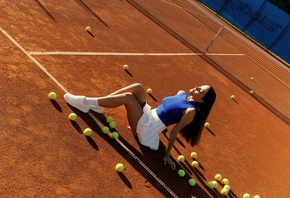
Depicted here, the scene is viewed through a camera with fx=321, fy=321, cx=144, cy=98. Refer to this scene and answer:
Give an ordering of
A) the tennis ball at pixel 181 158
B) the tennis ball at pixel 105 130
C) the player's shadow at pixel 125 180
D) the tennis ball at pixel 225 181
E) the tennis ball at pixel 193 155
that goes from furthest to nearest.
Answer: the tennis ball at pixel 193 155, the tennis ball at pixel 225 181, the tennis ball at pixel 181 158, the tennis ball at pixel 105 130, the player's shadow at pixel 125 180

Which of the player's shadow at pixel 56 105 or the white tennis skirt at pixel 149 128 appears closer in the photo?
the player's shadow at pixel 56 105

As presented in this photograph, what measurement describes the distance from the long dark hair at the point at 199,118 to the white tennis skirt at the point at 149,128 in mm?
470

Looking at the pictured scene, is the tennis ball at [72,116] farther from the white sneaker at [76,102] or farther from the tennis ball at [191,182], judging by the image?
the tennis ball at [191,182]

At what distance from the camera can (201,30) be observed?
19.0 meters

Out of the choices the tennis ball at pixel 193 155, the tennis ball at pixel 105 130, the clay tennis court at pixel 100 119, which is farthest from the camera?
the tennis ball at pixel 193 155

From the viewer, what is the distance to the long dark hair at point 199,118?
5.63 meters

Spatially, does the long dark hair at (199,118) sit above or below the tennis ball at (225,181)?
above

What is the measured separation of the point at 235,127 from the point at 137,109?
4.41 m

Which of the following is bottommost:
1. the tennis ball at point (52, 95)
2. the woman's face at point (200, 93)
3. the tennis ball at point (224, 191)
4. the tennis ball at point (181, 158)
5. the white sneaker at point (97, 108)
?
the tennis ball at point (52, 95)

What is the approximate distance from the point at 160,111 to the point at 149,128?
387mm

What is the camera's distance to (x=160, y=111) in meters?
6.06

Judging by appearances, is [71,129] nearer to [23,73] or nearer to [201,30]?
[23,73]

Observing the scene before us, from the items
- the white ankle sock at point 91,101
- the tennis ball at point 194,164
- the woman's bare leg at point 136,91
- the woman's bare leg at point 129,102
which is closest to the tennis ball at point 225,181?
the tennis ball at point 194,164

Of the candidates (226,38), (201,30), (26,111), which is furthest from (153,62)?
(226,38)
